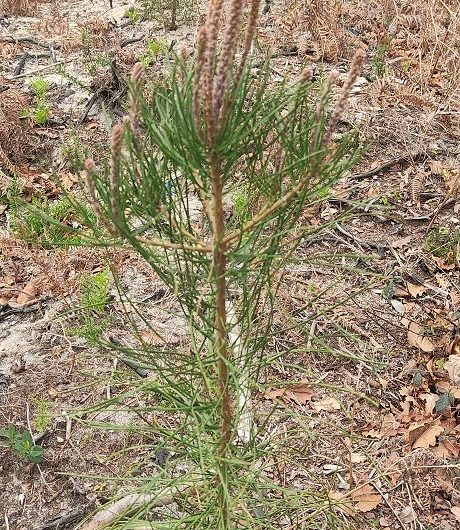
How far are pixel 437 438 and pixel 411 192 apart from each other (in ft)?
5.52

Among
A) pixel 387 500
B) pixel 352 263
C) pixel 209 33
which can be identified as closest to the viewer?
pixel 209 33

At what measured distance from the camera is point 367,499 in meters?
2.42

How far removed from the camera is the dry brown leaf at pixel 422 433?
2.55 metres

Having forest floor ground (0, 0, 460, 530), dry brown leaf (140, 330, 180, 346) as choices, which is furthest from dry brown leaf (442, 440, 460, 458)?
dry brown leaf (140, 330, 180, 346)

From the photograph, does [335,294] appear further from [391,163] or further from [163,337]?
[391,163]

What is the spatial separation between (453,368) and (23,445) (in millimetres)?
1957

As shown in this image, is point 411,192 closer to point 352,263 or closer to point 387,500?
point 352,263

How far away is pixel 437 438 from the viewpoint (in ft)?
8.50

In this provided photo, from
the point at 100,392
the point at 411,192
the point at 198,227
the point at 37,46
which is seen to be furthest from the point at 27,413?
the point at 37,46

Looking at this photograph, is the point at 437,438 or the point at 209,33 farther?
the point at 437,438

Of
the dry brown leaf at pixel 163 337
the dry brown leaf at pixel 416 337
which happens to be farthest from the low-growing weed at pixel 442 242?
the dry brown leaf at pixel 163 337

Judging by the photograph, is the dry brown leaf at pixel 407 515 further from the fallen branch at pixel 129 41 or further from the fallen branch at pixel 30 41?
the fallen branch at pixel 30 41

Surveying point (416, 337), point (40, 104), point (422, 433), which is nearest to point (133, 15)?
point (40, 104)

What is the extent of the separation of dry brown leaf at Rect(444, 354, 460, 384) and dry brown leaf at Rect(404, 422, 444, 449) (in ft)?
0.88
